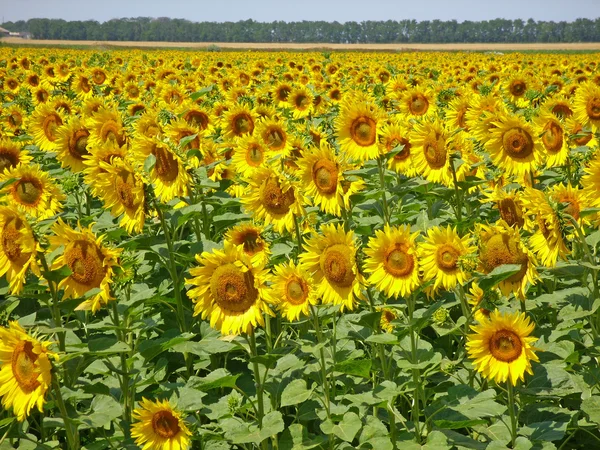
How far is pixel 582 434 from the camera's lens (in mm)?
3801

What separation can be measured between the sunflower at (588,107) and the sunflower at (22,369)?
491 cm

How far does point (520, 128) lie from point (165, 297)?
288 cm

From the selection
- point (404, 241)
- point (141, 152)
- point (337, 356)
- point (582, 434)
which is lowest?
point (582, 434)

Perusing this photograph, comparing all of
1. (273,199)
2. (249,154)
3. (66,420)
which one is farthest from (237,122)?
(66,420)

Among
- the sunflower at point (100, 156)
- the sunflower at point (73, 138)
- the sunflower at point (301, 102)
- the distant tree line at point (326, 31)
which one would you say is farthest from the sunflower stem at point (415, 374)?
the distant tree line at point (326, 31)

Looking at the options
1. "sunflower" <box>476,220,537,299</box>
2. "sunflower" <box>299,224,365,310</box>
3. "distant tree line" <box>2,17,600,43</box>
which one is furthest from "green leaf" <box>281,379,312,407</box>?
"distant tree line" <box>2,17,600,43</box>

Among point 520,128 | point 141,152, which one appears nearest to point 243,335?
point 141,152

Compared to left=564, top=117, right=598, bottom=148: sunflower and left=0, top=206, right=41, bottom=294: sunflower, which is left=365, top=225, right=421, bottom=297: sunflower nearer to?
left=0, top=206, right=41, bottom=294: sunflower

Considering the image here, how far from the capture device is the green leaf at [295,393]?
11.0ft

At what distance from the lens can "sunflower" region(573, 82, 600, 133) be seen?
18.7 ft

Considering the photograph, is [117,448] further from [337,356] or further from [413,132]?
[413,132]

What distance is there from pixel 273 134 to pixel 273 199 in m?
1.64

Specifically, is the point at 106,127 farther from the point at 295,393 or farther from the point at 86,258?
the point at 295,393

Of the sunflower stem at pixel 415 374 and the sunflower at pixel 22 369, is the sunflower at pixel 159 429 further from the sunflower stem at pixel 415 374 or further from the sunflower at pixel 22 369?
the sunflower stem at pixel 415 374
